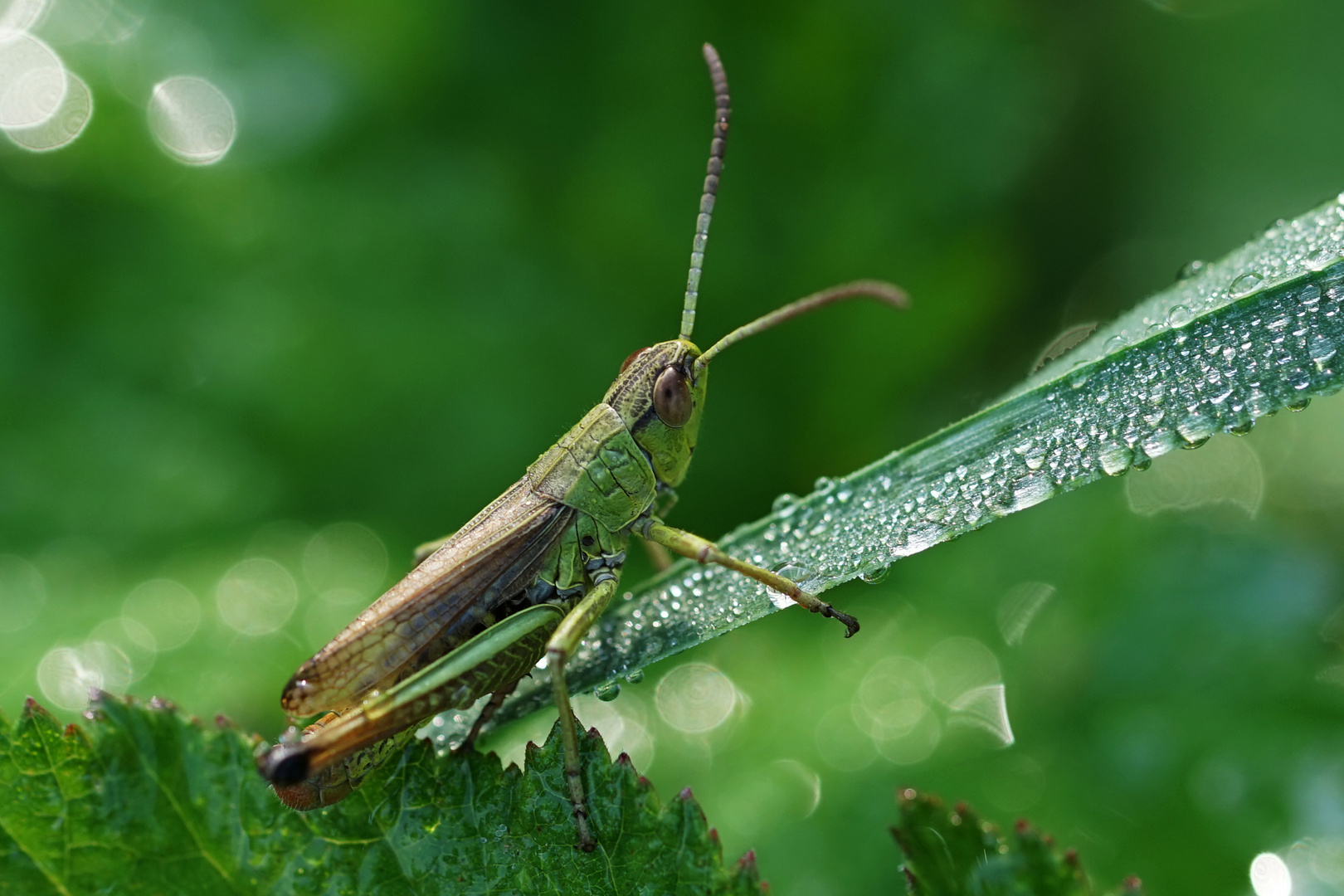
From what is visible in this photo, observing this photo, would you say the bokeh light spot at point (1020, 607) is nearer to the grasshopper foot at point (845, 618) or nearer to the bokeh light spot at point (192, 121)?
the grasshopper foot at point (845, 618)

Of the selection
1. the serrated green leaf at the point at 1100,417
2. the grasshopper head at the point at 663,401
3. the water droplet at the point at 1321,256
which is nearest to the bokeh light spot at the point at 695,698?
the grasshopper head at the point at 663,401

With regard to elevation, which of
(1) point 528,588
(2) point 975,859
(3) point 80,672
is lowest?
(2) point 975,859

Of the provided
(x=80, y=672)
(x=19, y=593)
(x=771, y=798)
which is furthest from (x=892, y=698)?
(x=19, y=593)

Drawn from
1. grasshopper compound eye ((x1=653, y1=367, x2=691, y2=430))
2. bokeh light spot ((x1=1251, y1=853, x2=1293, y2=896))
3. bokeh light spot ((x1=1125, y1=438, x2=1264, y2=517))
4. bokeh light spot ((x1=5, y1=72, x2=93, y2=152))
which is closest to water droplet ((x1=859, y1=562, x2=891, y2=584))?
grasshopper compound eye ((x1=653, y1=367, x2=691, y2=430))

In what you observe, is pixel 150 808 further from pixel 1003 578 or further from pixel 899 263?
pixel 899 263

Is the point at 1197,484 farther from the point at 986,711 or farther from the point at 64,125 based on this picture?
the point at 64,125
